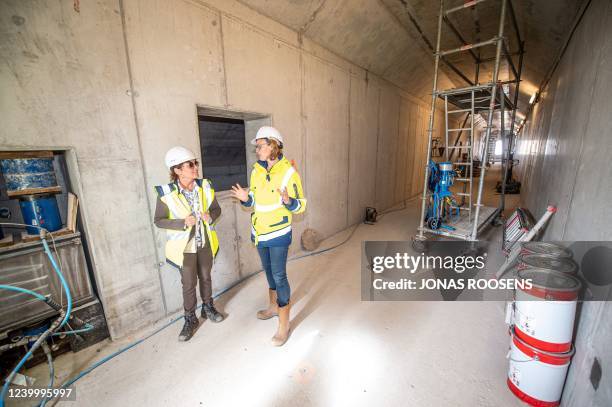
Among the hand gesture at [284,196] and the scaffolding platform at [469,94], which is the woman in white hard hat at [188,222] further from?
the scaffolding platform at [469,94]

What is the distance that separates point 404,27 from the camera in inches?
204

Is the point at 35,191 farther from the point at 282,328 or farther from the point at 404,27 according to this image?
the point at 404,27

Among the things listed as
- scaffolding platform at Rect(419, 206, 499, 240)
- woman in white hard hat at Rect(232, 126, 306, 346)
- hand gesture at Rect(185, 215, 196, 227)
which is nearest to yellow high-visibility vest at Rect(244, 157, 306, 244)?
woman in white hard hat at Rect(232, 126, 306, 346)

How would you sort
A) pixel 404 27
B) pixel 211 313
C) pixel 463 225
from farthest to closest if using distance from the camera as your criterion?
pixel 404 27, pixel 463 225, pixel 211 313

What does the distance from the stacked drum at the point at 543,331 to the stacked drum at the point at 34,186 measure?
3.66 meters

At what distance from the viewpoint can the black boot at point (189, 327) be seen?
2502 millimetres

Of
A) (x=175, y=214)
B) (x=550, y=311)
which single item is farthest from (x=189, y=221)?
(x=550, y=311)

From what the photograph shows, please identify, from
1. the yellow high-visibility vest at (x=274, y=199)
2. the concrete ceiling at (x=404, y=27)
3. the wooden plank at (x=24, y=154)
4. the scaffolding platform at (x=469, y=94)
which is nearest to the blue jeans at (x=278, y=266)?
the yellow high-visibility vest at (x=274, y=199)

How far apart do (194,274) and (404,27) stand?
5915mm

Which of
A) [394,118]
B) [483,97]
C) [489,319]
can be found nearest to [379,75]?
[394,118]

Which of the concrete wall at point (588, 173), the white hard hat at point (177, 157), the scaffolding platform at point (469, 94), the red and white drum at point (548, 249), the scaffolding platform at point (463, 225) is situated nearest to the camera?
the concrete wall at point (588, 173)

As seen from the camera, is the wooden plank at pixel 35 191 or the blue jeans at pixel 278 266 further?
the blue jeans at pixel 278 266

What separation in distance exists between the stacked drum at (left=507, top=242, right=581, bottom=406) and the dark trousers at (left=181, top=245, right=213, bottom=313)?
2.66 meters

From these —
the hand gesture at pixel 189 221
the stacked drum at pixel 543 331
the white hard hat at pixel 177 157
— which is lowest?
the stacked drum at pixel 543 331
